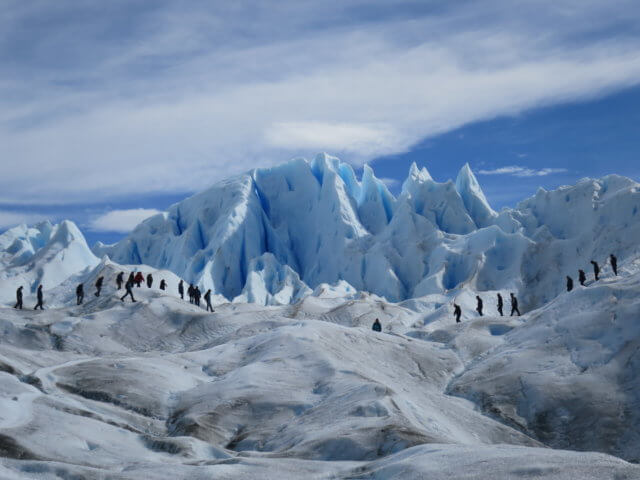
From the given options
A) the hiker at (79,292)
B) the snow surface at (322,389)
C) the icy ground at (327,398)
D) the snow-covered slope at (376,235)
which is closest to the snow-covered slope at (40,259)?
the snow-covered slope at (376,235)

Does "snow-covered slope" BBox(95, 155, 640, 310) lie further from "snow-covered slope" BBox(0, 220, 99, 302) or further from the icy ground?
the icy ground

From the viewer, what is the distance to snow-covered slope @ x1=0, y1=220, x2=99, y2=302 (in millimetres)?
72188

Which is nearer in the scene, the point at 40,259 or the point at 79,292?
the point at 79,292

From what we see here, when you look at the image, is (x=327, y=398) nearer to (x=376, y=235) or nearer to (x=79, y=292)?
(x=79, y=292)

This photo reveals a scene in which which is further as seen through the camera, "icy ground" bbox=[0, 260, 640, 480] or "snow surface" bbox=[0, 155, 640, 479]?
"snow surface" bbox=[0, 155, 640, 479]

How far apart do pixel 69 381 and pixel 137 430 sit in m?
3.56

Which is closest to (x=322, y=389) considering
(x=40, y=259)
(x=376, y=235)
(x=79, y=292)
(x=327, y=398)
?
(x=327, y=398)

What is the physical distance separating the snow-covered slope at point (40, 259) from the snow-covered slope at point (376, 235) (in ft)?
17.8

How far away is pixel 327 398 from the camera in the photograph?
1823 centimetres

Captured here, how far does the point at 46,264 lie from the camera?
7494 centimetres

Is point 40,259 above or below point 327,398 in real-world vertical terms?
below

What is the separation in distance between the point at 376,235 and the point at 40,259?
38022 mm

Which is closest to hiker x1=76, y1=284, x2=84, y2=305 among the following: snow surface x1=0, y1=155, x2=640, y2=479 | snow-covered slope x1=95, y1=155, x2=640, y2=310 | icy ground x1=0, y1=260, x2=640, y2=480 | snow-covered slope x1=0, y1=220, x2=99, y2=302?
snow surface x1=0, y1=155, x2=640, y2=479

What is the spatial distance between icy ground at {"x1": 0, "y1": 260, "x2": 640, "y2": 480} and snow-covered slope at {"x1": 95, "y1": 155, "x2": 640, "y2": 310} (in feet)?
96.7
